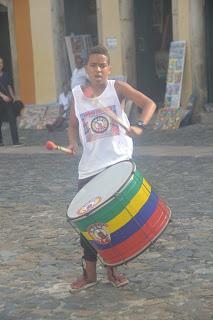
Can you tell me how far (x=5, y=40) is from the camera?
16.4 m

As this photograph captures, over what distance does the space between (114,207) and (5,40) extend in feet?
42.6

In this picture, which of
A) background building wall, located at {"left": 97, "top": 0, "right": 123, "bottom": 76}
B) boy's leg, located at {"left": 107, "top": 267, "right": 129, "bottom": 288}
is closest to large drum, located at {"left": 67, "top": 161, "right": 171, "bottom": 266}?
boy's leg, located at {"left": 107, "top": 267, "right": 129, "bottom": 288}

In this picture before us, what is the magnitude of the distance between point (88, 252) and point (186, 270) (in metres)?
0.69

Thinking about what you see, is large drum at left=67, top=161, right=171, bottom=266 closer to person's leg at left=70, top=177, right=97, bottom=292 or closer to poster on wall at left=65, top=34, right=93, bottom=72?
person's leg at left=70, top=177, right=97, bottom=292

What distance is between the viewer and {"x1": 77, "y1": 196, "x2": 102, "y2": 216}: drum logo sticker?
3.98 meters

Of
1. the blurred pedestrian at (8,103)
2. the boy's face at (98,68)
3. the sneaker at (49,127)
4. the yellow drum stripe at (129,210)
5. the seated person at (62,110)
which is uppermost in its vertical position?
the boy's face at (98,68)

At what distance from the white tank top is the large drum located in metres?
0.29

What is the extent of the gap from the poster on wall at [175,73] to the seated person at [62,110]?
6.12 ft

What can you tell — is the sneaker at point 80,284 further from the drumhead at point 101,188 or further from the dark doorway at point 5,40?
the dark doorway at point 5,40

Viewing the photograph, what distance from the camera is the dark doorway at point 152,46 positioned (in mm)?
15031

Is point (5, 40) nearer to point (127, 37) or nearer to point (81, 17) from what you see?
point (81, 17)

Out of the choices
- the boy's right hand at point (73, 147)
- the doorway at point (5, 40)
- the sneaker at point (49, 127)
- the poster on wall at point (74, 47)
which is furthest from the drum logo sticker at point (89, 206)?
the doorway at point (5, 40)

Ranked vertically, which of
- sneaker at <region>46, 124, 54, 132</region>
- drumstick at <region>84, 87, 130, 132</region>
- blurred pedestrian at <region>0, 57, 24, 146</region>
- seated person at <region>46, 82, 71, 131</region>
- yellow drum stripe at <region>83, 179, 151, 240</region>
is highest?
drumstick at <region>84, 87, 130, 132</region>

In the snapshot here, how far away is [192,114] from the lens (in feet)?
43.8
